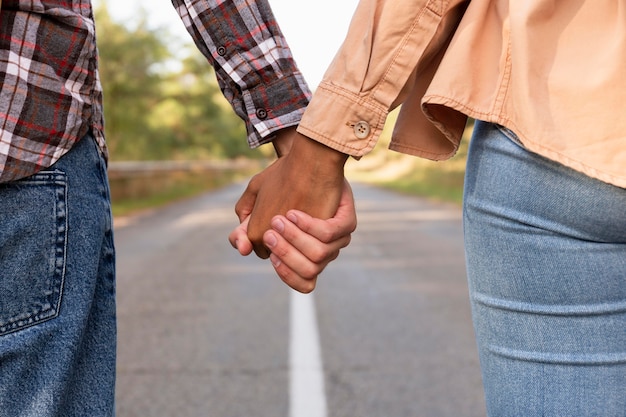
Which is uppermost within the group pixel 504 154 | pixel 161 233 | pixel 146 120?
pixel 504 154

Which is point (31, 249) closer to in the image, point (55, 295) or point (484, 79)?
point (55, 295)

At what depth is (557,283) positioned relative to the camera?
115 centimetres

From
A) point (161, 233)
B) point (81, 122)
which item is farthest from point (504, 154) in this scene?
point (161, 233)

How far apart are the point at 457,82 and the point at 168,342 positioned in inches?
167

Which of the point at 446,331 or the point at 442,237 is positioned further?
the point at 442,237

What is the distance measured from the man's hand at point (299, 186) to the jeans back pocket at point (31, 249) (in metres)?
0.43

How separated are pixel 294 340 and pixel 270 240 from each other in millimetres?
3759

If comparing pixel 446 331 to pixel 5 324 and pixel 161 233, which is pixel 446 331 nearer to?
pixel 5 324

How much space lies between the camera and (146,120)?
101ft

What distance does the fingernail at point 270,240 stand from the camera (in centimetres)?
155

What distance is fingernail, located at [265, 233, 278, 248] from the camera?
5.07ft

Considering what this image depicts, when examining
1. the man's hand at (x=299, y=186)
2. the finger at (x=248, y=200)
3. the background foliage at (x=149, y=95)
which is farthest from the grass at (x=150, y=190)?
the man's hand at (x=299, y=186)

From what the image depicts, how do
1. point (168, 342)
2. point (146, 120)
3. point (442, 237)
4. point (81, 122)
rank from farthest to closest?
point (146, 120) < point (442, 237) < point (168, 342) < point (81, 122)

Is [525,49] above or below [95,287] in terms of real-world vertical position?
above
